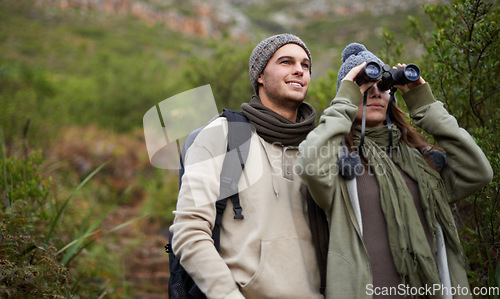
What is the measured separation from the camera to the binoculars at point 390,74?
2.09 meters

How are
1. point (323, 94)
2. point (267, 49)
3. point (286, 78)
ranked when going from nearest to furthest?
point (286, 78)
point (267, 49)
point (323, 94)

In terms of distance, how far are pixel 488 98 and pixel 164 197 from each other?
6605 millimetres

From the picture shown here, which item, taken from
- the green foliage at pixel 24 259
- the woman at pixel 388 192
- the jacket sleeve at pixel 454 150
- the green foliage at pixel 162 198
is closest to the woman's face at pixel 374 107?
the woman at pixel 388 192

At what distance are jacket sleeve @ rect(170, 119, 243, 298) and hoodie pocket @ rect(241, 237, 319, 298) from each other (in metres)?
0.13

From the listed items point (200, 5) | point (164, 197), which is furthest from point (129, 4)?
point (164, 197)

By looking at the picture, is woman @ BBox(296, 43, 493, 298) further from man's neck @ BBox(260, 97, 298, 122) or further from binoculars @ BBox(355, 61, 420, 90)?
man's neck @ BBox(260, 97, 298, 122)

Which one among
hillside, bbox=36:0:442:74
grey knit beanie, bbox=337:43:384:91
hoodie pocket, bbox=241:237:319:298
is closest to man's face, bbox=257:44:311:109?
grey knit beanie, bbox=337:43:384:91

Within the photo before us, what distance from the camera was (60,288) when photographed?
264 cm

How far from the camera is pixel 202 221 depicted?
2.02 meters

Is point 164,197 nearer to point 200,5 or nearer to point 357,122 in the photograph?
point 357,122

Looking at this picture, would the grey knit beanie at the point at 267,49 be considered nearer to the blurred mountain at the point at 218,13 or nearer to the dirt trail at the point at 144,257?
the dirt trail at the point at 144,257

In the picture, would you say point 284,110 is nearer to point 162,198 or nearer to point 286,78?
point 286,78

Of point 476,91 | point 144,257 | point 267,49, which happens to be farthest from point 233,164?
point 144,257

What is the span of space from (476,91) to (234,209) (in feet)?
7.40
